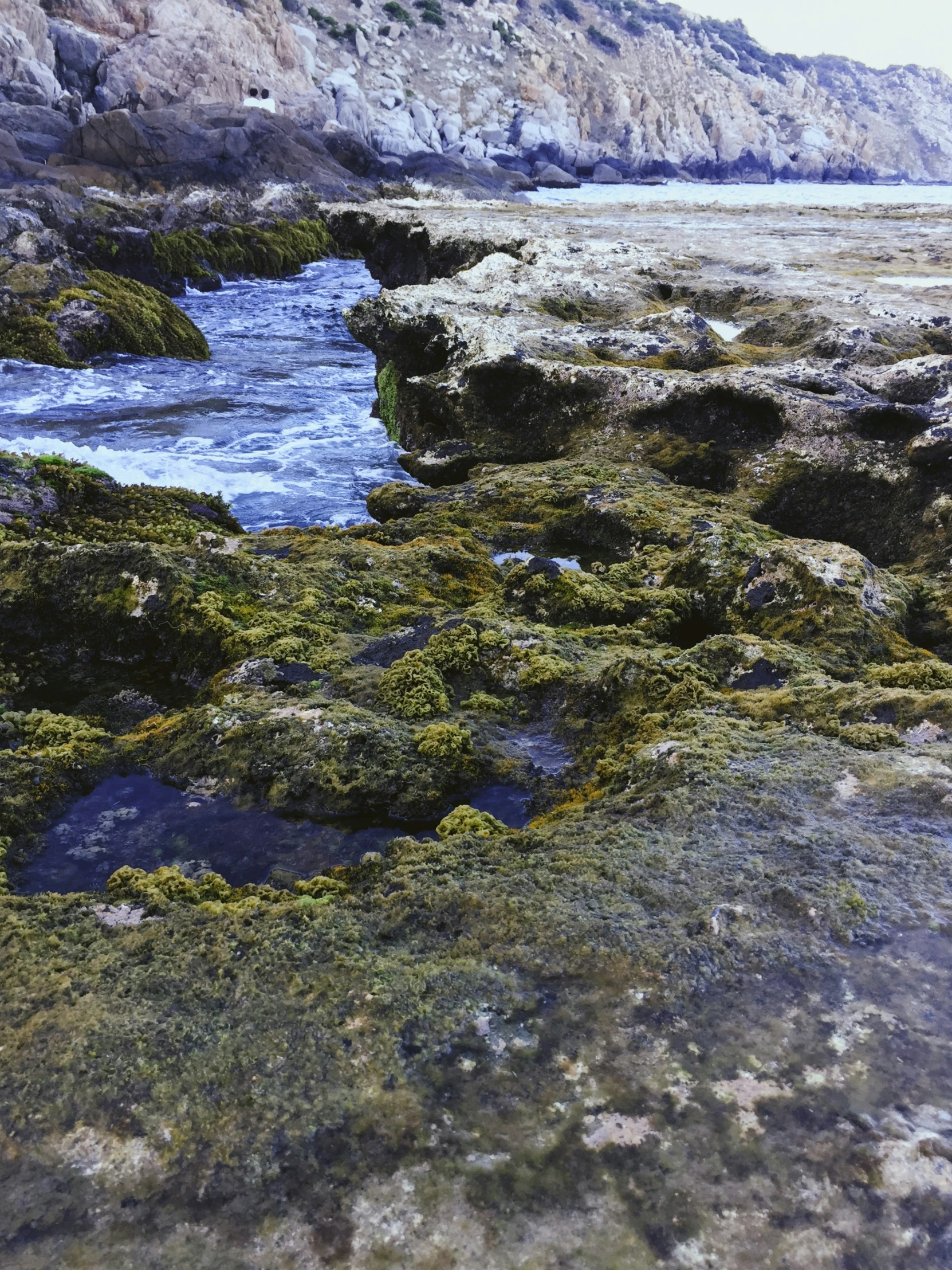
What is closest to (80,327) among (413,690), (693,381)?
(693,381)

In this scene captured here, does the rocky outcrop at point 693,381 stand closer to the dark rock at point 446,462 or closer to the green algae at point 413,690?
the dark rock at point 446,462

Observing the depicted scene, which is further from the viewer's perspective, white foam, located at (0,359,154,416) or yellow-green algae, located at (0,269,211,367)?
yellow-green algae, located at (0,269,211,367)

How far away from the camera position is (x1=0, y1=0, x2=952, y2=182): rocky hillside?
58.2 metres

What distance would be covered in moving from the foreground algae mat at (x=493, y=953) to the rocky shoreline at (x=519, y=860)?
0.05 ft

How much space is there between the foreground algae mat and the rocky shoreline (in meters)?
0.02

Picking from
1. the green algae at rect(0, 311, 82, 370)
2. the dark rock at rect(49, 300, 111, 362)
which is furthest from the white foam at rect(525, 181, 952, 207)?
the green algae at rect(0, 311, 82, 370)

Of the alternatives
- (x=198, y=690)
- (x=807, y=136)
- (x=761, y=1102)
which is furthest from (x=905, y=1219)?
(x=807, y=136)

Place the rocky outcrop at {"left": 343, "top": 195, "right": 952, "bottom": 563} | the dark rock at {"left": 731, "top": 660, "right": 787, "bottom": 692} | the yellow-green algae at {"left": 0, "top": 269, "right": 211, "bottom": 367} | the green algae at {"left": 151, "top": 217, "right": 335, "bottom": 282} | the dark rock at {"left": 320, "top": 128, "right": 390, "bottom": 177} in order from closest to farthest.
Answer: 1. the dark rock at {"left": 731, "top": 660, "right": 787, "bottom": 692}
2. the rocky outcrop at {"left": 343, "top": 195, "right": 952, "bottom": 563}
3. the yellow-green algae at {"left": 0, "top": 269, "right": 211, "bottom": 367}
4. the green algae at {"left": 151, "top": 217, "right": 335, "bottom": 282}
5. the dark rock at {"left": 320, "top": 128, "right": 390, "bottom": 177}

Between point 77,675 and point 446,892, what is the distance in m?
4.55

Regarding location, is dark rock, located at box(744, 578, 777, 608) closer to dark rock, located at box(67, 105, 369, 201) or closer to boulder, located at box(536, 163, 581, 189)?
dark rock, located at box(67, 105, 369, 201)

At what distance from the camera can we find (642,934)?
11.2 ft

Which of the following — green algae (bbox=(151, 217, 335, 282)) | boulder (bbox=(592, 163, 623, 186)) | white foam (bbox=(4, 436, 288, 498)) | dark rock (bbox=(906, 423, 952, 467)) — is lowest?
white foam (bbox=(4, 436, 288, 498))

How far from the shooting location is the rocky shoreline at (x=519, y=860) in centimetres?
248

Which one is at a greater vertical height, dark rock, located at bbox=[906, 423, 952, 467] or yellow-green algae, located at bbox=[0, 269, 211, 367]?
yellow-green algae, located at bbox=[0, 269, 211, 367]
